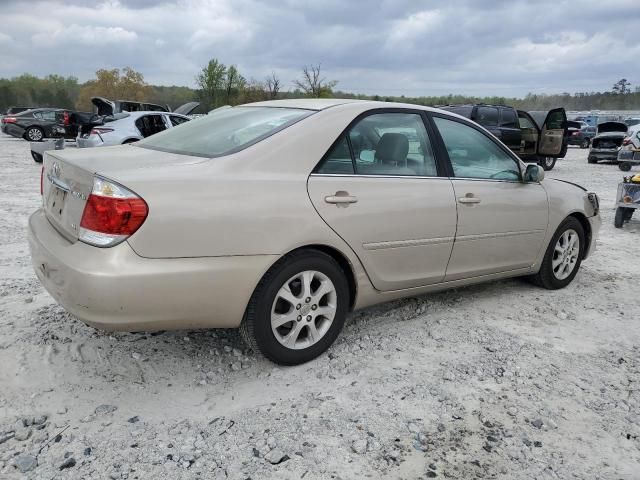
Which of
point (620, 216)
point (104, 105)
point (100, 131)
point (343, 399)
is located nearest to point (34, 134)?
point (104, 105)

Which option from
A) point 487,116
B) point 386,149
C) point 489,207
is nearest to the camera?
point 386,149

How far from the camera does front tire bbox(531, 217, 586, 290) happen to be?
4.74 m

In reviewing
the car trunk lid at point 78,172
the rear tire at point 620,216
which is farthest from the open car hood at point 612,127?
the car trunk lid at point 78,172

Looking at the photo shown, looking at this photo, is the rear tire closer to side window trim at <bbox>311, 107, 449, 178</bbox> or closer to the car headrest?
side window trim at <bbox>311, 107, 449, 178</bbox>

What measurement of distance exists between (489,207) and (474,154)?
0.43m

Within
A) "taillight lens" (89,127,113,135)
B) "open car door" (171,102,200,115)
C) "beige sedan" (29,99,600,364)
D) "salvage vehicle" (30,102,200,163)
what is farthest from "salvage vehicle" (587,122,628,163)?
"beige sedan" (29,99,600,364)

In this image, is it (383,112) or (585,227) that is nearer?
(383,112)

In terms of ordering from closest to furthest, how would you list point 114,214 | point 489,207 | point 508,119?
point 114,214, point 489,207, point 508,119

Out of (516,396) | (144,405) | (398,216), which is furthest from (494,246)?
(144,405)

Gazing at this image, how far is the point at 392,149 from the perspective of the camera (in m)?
3.60

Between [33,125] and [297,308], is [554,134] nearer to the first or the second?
[297,308]

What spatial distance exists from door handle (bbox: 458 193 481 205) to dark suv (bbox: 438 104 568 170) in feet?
36.4

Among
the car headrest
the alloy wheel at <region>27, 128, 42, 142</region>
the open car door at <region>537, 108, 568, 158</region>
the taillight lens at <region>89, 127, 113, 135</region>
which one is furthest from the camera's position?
the alloy wheel at <region>27, 128, 42, 142</region>

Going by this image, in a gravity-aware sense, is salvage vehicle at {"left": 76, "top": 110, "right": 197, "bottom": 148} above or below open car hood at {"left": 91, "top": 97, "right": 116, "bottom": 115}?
below
